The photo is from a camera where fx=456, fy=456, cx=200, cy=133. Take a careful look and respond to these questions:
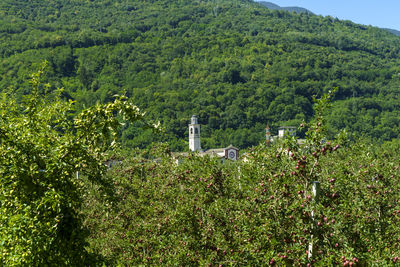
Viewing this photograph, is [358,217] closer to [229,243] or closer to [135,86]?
[229,243]

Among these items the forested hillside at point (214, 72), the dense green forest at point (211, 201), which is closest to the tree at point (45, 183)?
the dense green forest at point (211, 201)

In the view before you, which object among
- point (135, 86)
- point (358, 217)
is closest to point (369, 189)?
point (358, 217)

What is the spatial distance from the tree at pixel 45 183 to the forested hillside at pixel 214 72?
7762 cm

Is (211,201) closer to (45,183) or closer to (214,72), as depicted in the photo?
(45,183)

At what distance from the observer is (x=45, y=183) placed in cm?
701

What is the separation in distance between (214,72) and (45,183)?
142m

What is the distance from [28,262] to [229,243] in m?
5.14

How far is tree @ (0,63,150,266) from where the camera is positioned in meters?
6.48

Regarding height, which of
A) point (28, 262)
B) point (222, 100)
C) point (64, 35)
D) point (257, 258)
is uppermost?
point (28, 262)

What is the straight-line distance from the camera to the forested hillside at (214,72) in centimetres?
10900

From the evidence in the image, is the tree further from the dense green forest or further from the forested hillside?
the forested hillside

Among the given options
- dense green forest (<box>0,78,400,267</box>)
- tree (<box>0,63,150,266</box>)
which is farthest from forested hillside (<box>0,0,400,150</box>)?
tree (<box>0,63,150,266</box>)

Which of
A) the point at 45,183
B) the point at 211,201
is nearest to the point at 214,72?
the point at 211,201

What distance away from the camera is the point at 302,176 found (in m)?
8.10
